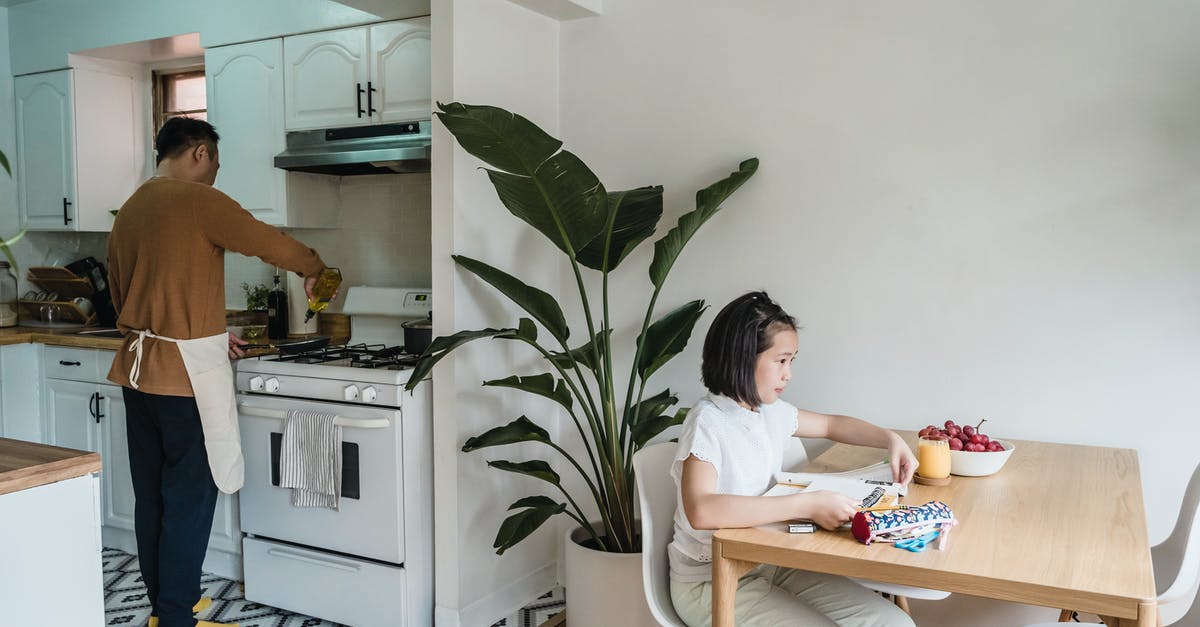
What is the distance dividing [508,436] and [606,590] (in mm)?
534

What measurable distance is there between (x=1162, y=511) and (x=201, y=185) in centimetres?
297

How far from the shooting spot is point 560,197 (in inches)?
101

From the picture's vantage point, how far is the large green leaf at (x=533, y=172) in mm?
2484

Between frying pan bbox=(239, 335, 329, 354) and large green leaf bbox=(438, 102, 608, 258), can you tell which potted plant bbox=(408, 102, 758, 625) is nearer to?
large green leaf bbox=(438, 102, 608, 258)

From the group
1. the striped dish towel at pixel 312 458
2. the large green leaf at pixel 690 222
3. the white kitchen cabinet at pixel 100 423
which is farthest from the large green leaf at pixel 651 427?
the white kitchen cabinet at pixel 100 423

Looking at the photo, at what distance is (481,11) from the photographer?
2.95 m

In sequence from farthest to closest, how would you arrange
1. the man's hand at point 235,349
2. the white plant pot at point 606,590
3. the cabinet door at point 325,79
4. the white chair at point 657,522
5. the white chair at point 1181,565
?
1. the cabinet door at point 325,79
2. the man's hand at point 235,349
3. the white plant pot at point 606,590
4. the white chair at point 657,522
5. the white chair at point 1181,565

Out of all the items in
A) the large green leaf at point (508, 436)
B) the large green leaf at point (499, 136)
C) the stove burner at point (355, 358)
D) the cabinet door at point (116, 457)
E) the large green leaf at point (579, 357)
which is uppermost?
the large green leaf at point (499, 136)

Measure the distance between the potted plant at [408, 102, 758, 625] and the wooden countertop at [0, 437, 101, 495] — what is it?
0.98 metres

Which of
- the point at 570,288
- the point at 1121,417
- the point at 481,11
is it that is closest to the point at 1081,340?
the point at 1121,417

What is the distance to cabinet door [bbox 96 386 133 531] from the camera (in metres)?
3.60

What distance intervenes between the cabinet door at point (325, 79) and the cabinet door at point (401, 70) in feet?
0.21

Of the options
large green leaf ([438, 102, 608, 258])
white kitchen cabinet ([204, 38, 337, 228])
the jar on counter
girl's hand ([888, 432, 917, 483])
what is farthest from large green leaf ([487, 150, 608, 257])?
the jar on counter

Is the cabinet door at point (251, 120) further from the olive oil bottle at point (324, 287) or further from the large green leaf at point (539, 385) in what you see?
the large green leaf at point (539, 385)
